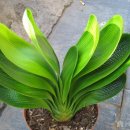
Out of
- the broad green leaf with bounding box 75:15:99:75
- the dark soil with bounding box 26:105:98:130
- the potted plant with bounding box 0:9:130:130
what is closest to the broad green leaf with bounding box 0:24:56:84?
the potted plant with bounding box 0:9:130:130

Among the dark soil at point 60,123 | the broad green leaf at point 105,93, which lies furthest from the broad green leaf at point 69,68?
the dark soil at point 60,123

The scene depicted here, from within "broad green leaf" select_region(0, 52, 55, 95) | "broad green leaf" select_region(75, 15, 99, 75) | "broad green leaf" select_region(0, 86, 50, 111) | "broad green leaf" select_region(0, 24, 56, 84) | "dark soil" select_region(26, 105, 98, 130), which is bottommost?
"dark soil" select_region(26, 105, 98, 130)

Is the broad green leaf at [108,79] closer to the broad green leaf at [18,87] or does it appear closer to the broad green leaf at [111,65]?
the broad green leaf at [111,65]

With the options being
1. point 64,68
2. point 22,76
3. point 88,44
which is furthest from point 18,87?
point 88,44

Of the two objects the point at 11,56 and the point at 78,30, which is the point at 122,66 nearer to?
the point at 11,56

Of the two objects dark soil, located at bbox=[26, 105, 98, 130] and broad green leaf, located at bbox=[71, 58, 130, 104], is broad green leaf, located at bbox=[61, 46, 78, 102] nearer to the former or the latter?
broad green leaf, located at bbox=[71, 58, 130, 104]

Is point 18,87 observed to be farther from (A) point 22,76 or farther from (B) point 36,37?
(B) point 36,37
